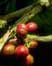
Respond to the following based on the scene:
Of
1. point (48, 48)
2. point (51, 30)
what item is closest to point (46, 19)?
point (51, 30)

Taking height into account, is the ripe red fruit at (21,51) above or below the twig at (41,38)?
below

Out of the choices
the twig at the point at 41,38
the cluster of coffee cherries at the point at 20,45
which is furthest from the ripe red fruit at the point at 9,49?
the twig at the point at 41,38

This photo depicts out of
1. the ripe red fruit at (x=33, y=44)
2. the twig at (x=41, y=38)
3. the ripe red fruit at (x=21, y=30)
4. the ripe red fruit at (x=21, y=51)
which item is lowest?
the ripe red fruit at (x=21, y=51)

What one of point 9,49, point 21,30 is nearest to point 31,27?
point 21,30

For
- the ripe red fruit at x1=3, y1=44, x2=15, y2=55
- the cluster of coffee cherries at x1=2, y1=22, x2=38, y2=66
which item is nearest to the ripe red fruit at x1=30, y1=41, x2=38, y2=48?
the cluster of coffee cherries at x1=2, y1=22, x2=38, y2=66

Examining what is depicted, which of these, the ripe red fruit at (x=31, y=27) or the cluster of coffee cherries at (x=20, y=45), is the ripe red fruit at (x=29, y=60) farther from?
the ripe red fruit at (x=31, y=27)

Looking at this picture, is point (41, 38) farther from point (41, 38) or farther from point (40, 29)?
point (40, 29)

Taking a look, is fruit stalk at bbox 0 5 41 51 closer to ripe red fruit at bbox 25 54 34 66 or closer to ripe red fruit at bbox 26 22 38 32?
ripe red fruit at bbox 26 22 38 32
